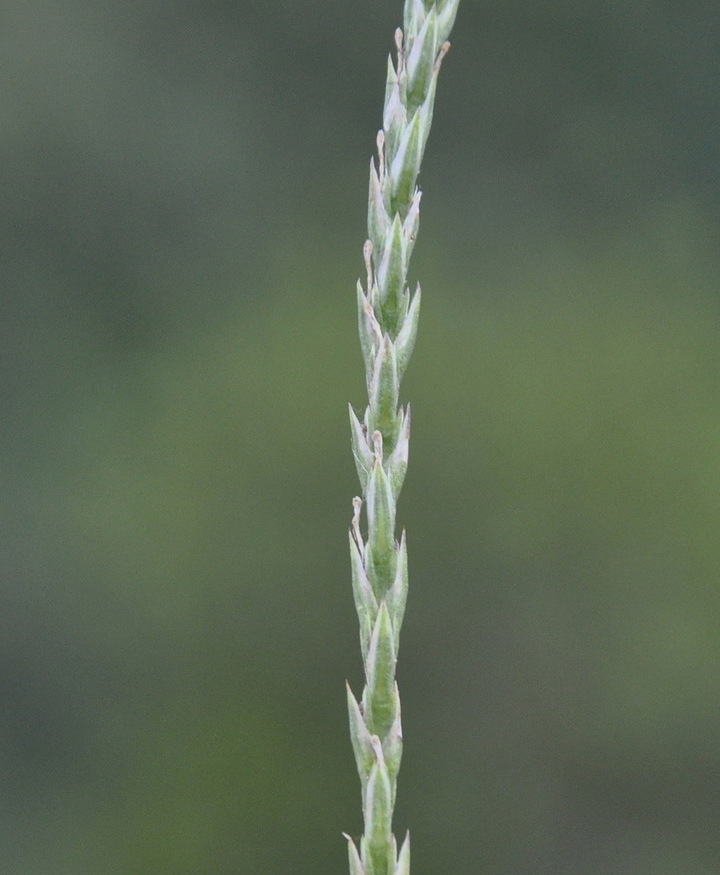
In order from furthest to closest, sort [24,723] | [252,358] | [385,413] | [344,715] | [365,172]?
[365,172], [252,358], [24,723], [344,715], [385,413]

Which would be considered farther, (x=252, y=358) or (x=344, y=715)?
(x=252, y=358)

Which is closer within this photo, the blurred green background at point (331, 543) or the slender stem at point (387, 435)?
the slender stem at point (387, 435)

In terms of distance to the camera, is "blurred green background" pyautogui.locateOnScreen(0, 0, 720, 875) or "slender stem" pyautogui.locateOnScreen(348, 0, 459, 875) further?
Answer: "blurred green background" pyautogui.locateOnScreen(0, 0, 720, 875)

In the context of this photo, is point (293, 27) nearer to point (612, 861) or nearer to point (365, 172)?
point (365, 172)

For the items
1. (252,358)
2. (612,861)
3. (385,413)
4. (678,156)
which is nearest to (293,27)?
(678,156)

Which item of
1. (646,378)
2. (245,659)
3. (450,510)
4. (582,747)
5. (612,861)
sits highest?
(646,378)
